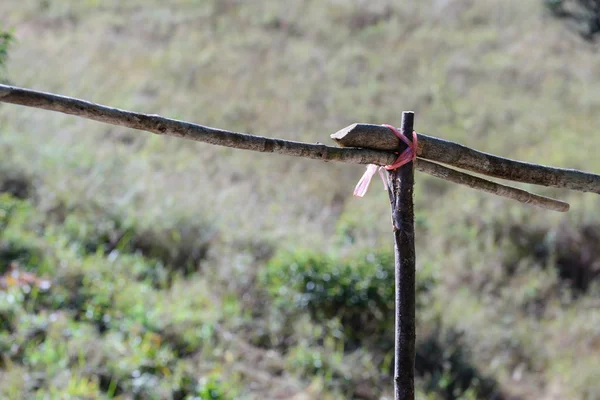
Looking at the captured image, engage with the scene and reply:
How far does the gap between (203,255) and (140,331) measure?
5.29 ft

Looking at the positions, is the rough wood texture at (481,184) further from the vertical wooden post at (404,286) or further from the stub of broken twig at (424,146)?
the vertical wooden post at (404,286)

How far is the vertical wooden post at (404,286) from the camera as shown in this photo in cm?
161

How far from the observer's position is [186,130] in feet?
4.75

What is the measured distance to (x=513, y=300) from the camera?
6.42 m

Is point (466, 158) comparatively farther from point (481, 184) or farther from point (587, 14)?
point (587, 14)

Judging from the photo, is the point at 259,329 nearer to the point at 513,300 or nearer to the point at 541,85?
the point at 513,300

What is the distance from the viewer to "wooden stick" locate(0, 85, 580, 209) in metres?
1.27

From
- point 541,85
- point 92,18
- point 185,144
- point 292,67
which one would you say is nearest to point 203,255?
point 185,144

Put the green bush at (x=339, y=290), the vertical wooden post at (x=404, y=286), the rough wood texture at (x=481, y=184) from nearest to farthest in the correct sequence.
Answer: the vertical wooden post at (x=404, y=286)
the rough wood texture at (x=481, y=184)
the green bush at (x=339, y=290)

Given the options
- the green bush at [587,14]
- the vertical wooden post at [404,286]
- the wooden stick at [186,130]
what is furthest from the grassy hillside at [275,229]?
the wooden stick at [186,130]

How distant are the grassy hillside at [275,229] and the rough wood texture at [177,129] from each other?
285 cm

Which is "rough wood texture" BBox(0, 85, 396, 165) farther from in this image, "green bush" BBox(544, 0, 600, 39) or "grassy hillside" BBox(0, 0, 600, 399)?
"green bush" BBox(544, 0, 600, 39)

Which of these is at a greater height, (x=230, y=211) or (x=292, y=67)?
(x=292, y=67)

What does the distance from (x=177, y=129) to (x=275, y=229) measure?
17.0 feet
